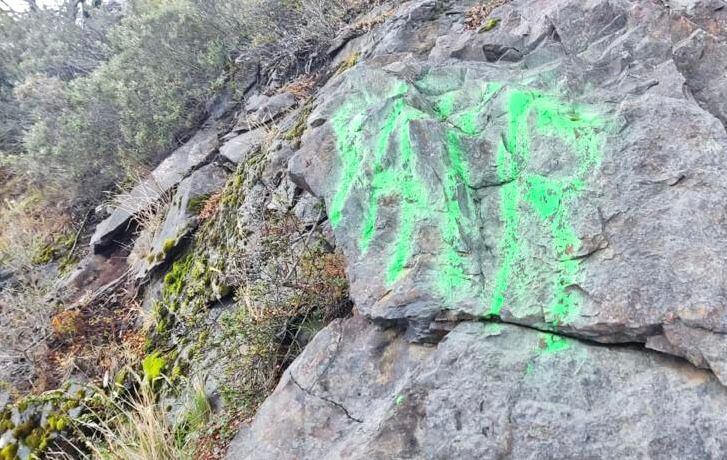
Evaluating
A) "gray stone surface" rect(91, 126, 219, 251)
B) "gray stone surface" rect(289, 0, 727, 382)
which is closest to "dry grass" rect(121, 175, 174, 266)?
"gray stone surface" rect(91, 126, 219, 251)

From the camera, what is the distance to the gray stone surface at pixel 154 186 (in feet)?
22.4

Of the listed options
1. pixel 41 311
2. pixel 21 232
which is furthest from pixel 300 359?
pixel 21 232

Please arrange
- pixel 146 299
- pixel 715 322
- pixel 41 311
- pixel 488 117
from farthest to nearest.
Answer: pixel 41 311 < pixel 146 299 < pixel 488 117 < pixel 715 322

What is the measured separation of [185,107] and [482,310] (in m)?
6.71

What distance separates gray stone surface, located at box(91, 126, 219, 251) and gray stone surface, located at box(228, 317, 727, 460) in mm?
4778

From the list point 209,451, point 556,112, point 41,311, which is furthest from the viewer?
point 41,311

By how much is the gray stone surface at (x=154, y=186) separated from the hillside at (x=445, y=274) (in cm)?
66

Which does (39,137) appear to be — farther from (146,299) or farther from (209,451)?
(209,451)

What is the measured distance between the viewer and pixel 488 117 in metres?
3.00

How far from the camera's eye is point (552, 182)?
2594 mm

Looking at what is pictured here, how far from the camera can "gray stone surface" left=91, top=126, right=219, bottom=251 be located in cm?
682

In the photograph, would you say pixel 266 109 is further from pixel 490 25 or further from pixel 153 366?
pixel 153 366

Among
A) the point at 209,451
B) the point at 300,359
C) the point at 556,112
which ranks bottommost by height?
the point at 209,451

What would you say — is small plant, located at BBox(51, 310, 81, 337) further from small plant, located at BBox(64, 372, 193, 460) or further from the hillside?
small plant, located at BBox(64, 372, 193, 460)
